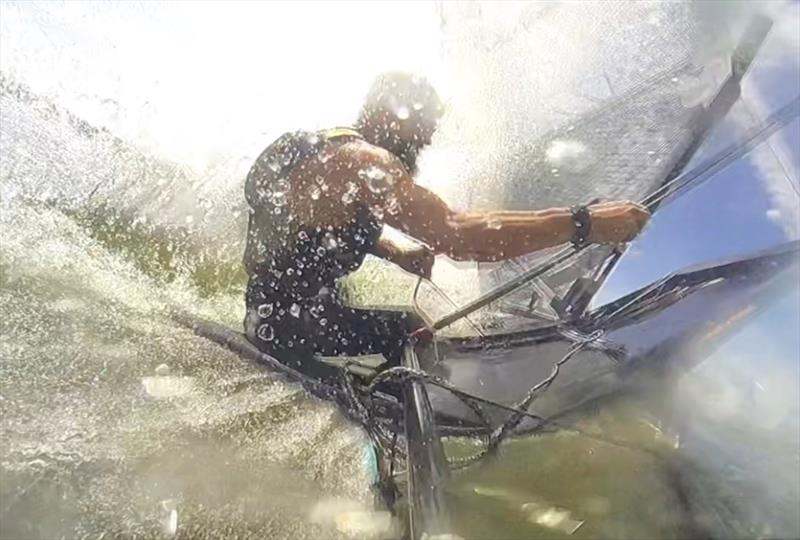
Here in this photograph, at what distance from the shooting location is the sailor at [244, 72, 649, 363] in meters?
2.28

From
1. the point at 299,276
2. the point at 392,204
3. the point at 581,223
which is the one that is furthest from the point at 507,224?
the point at 299,276

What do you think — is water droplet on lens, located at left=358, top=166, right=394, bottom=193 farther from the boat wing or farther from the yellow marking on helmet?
the boat wing

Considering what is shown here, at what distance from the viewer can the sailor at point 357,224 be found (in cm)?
228

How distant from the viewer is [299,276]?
2.55 meters

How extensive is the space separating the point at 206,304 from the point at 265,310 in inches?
17.7

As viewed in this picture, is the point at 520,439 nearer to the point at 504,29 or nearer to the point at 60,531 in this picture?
the point at 60,531

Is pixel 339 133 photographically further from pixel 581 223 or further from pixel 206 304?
pixel 206 304

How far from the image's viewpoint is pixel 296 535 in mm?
2338

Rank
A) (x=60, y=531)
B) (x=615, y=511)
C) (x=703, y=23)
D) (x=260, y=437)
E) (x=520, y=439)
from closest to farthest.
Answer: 1. (x=615, y=511)
2. (x=520, y=439)
3. (x=60, y=531)
4. (x=260, y=437)
5. (x=703, y=23)

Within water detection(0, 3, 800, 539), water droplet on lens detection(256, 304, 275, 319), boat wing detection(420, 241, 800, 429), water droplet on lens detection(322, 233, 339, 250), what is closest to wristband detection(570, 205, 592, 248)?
boat wing detection(420, 241, 800, 429)

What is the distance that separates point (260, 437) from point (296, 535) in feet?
1.27

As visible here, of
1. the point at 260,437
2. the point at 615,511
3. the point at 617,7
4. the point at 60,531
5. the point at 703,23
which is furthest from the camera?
the point at 617,7

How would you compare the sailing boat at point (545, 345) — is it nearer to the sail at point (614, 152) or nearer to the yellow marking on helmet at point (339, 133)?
the sail at point (614, 152)

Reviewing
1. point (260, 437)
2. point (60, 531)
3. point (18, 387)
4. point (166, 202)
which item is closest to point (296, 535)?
point (260, 437)
